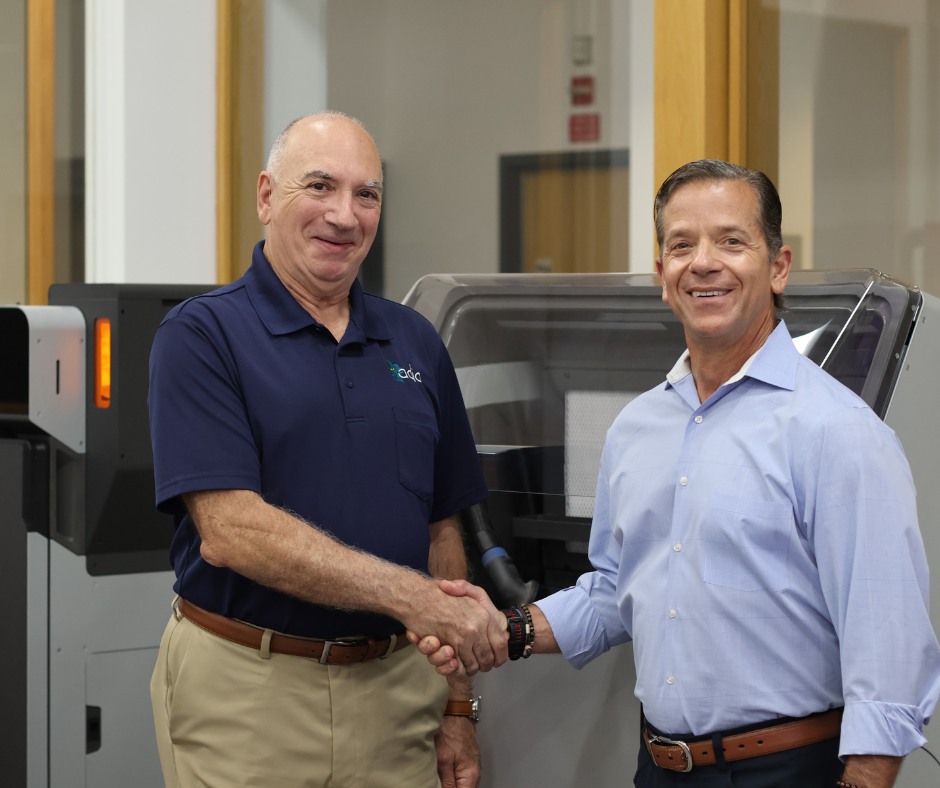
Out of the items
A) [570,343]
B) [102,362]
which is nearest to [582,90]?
[570,343]

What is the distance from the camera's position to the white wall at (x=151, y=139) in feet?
13.4

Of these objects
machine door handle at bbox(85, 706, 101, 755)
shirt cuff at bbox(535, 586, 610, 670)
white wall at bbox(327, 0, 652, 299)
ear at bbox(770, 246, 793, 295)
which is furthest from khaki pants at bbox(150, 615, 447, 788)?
white wall at bbox(327, 0, 652, 299)

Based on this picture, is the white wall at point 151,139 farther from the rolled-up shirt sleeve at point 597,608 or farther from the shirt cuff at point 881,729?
the shirt cuff at point 881,729

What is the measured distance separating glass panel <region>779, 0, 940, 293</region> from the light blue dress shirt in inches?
61.5

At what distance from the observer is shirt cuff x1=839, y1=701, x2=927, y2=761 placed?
1137 millimetres

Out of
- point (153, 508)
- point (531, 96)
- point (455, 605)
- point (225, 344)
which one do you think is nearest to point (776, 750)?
point (455, 605)

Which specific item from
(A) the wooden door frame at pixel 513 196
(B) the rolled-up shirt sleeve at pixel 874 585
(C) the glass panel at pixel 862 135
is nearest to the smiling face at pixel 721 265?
(B) the rolled-up shirt sleeve at pixel 874 585

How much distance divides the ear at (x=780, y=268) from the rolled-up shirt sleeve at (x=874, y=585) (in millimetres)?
245

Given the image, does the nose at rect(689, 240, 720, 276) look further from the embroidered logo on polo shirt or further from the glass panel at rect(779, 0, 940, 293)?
the glass panel at rect(779, 0, 940, 293)

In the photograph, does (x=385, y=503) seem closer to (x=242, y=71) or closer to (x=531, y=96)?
(x=531, y=96)

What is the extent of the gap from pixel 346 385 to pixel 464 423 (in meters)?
0.29

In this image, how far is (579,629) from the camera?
5.07 feet

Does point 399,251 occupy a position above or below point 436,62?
below

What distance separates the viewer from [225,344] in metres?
1.46
